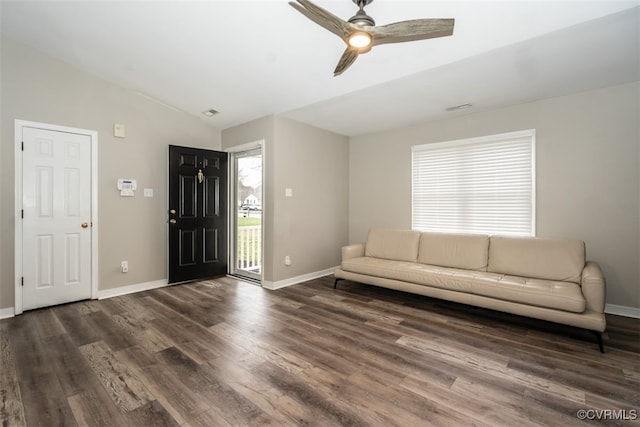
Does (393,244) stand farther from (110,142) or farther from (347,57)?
(110,142)

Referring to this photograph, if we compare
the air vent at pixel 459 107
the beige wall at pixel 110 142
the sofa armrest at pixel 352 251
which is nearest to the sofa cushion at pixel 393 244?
the sofa armrest at pixel 352 251

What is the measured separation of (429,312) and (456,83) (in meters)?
2.51

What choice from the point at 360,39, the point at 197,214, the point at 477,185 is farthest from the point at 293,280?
the point at 360,39

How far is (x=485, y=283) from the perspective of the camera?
295 centimetres

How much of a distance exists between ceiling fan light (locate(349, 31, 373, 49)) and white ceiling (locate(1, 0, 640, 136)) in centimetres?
44

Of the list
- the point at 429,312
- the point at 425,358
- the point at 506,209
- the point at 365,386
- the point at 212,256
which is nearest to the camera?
the point at 365,386

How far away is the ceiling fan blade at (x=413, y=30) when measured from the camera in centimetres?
188

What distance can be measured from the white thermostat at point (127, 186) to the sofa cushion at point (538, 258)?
4.76m

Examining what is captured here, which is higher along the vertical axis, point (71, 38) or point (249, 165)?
point (71, 38)

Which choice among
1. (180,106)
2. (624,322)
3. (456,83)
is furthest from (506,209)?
(180,106)

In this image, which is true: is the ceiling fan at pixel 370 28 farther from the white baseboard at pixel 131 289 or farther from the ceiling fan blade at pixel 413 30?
the white baseboard at pixel 131 289

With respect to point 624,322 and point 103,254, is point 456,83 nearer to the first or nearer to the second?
point 624,322

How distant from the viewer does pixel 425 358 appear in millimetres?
2277

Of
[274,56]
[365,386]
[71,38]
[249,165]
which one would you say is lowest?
[365,386]
